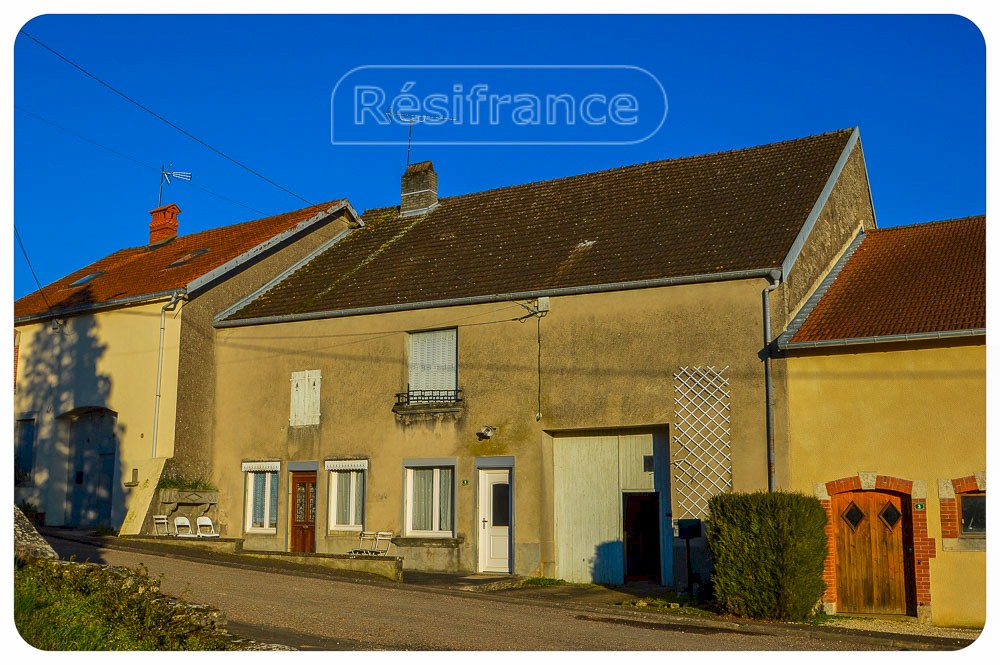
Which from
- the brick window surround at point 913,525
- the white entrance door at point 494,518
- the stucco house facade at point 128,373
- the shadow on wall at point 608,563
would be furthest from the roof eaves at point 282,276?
the brick window surround at point 913,525

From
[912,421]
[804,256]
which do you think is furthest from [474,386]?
[912,421]

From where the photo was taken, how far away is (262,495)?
22062 mm

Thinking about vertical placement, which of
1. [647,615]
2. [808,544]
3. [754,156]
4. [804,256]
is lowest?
[647,615]

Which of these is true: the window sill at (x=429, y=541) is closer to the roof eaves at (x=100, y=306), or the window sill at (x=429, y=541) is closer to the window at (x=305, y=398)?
the window at (x=305, y=398)

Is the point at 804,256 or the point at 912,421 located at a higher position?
the point at 804,256

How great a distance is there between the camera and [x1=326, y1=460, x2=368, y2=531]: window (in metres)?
20.8

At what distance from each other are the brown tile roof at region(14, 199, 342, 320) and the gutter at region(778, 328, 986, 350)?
1299 centimetres

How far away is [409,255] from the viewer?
74.3ft

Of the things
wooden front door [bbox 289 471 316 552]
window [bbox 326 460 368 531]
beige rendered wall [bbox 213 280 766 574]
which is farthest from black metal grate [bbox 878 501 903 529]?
wooden front door [bbox 289 471 316 552]

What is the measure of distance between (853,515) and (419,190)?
1365cm

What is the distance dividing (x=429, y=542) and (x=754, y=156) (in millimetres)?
10275

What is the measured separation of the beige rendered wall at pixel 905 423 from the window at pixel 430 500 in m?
6.73

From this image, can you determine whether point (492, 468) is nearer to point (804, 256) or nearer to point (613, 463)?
point (613, 463)

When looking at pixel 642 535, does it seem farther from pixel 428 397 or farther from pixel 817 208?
pixel 817 208
